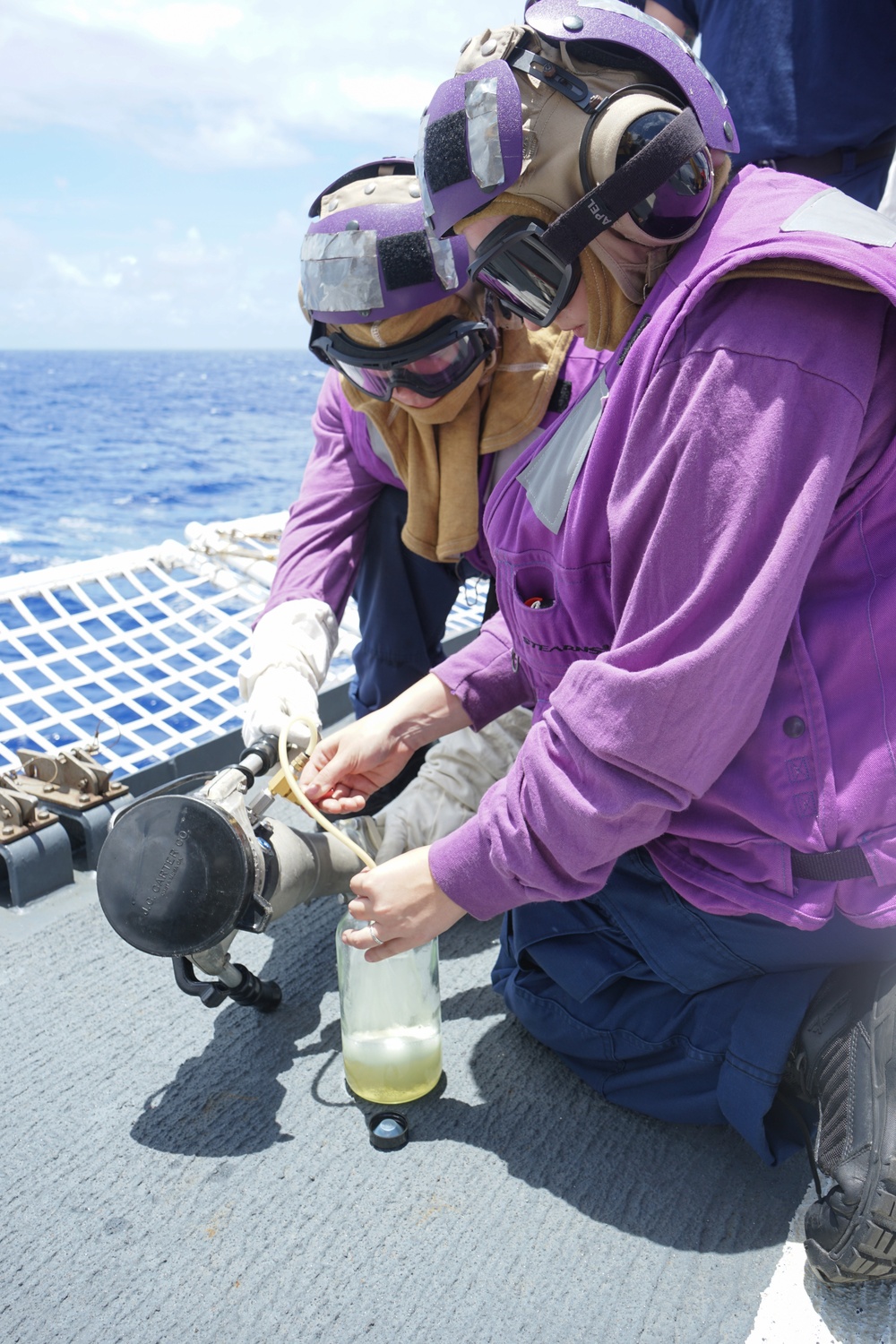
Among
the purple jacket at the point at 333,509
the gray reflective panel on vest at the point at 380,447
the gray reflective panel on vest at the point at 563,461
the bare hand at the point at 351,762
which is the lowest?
the bare hand at the point at 351,762

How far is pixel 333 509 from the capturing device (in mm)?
2051

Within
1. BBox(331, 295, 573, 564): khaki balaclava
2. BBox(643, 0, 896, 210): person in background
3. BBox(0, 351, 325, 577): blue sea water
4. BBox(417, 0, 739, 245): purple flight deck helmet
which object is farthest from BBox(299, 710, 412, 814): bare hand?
BBox(0, 351, 325, 577): blue sea water

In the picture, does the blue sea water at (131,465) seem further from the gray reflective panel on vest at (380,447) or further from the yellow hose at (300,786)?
the yellow hose at (300,786)

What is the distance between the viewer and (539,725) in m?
1.17

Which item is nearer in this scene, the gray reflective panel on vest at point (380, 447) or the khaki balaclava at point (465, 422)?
the khaki balaclava at point (465, 422)

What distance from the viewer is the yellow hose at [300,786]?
4.58 feet

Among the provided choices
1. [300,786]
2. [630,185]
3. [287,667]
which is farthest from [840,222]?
[287,667]

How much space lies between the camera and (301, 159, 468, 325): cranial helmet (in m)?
1.55

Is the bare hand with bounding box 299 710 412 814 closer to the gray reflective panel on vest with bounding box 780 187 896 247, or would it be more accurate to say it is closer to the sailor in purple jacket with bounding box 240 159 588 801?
the sailor in purple jacket with bounding box 240 159 588 801

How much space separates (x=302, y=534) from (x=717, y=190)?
112cm

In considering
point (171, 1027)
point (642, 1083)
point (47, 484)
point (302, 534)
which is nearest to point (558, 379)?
point (302, 534)

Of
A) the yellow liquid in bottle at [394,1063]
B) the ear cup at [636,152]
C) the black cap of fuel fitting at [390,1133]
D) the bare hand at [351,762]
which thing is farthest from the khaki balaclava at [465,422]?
the black cap of fuel fitting at [390,1133]

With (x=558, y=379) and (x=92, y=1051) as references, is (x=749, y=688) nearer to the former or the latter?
(x=558, y=379)

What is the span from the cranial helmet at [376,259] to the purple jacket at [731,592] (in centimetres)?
47
